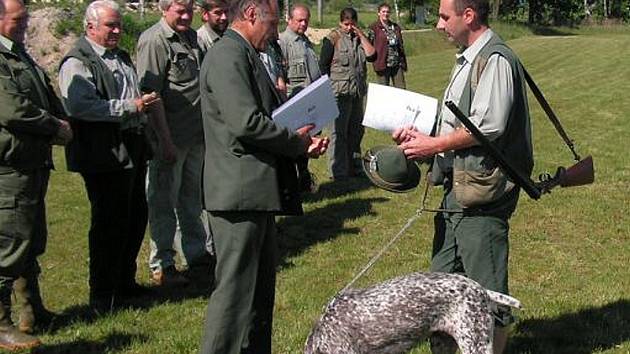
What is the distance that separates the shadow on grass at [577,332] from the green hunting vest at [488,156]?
56.1 inches

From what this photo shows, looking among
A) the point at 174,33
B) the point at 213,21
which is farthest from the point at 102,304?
the point at 213,21

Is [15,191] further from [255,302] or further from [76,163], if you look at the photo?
[255,302]

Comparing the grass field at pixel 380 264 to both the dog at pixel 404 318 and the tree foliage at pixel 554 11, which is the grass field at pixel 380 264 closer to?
the dog at pixel 404 318

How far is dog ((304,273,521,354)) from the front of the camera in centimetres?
376

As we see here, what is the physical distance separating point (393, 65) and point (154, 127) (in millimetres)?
7291

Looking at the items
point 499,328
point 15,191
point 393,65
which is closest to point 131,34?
point 393,65

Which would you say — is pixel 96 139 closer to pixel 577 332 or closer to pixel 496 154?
pixel 496 154

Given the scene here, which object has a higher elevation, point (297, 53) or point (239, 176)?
point (239, 176)

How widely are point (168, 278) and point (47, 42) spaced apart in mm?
14803

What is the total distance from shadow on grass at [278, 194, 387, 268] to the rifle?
122 inches

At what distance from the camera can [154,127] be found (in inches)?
247

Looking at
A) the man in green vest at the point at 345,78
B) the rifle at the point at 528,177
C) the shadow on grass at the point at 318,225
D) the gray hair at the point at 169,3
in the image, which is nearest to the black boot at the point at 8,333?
the gray hair at the point at 169,3

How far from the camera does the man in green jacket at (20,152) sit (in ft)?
16.1

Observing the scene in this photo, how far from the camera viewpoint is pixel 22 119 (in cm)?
488
